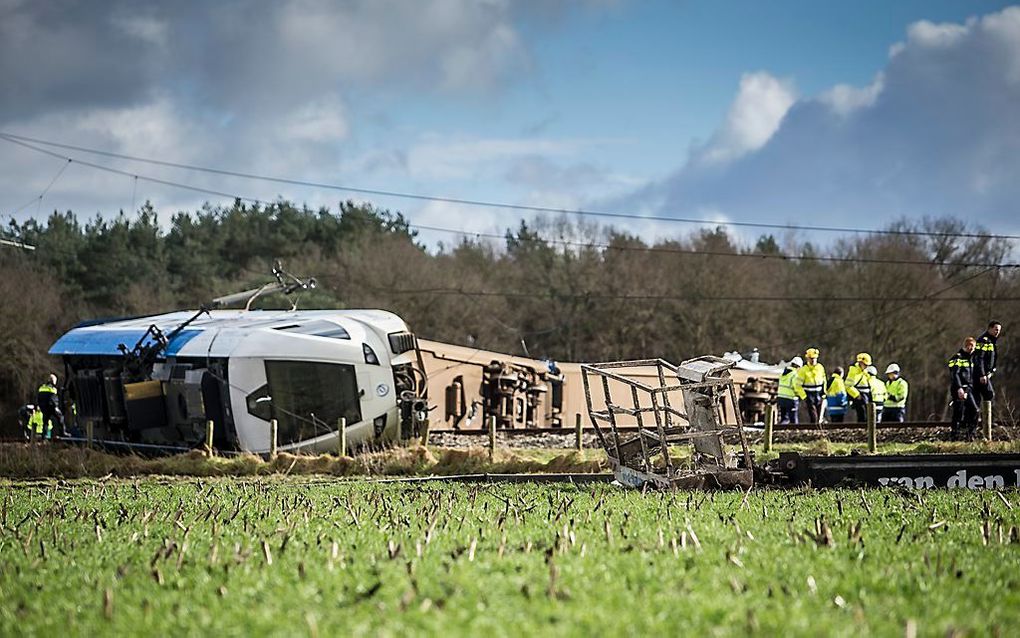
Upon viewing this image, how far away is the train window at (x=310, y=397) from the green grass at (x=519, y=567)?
11.1 meters

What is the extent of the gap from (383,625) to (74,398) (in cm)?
2332

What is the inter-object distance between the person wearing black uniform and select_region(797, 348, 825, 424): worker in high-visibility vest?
6.40 m

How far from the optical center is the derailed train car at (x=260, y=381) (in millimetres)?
23562

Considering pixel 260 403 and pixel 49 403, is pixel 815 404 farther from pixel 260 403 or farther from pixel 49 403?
pixel 49 403

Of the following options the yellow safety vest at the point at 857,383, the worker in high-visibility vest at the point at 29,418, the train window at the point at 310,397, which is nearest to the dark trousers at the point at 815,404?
the yellow safety vest at the point at 857,383

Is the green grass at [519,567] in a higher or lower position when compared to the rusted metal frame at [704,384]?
lower

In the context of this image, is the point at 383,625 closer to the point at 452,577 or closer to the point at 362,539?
the point at 452,577

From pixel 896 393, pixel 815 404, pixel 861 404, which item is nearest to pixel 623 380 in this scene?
pixel 896 393

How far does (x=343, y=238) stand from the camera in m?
70.5

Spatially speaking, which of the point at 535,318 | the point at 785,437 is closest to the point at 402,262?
the point at 535,318

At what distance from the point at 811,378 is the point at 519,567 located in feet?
72.8

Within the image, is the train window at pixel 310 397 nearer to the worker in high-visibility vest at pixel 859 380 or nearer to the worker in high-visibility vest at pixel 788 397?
the worker in high-visibility vest at pixel 788 397

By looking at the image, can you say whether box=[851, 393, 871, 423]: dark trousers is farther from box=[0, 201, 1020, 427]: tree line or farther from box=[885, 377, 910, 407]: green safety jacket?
box=[0, 201, 1020, 427]: tree line

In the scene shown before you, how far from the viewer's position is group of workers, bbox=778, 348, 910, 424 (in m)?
27.7
